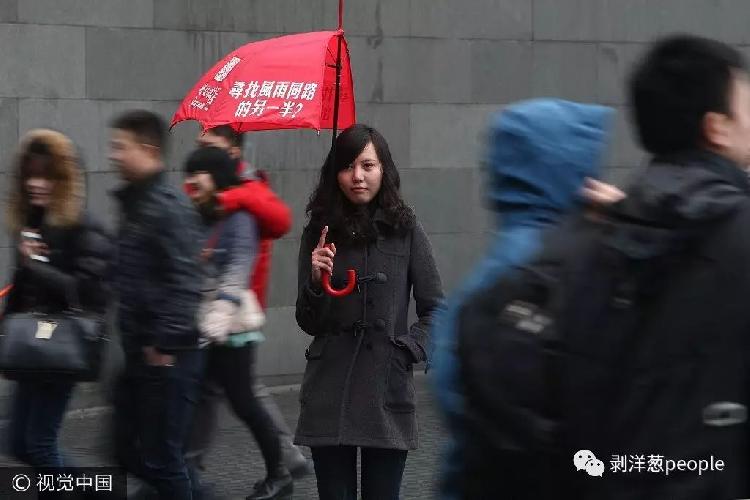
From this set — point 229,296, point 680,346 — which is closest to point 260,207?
Answer: point 229,296

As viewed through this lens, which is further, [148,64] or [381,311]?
[148,64]

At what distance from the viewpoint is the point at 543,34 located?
11164 millimetres

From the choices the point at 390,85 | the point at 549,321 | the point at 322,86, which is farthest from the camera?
the point at 390,85

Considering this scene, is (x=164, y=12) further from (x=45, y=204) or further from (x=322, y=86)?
(x=45, y=204)

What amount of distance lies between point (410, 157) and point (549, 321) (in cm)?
840

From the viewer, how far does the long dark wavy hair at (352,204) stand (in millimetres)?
5434

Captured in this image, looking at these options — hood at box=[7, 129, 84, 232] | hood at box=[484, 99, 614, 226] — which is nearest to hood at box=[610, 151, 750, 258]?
hood at box=[484, 99, 614, 226]

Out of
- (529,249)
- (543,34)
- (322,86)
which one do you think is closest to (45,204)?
(322,86)

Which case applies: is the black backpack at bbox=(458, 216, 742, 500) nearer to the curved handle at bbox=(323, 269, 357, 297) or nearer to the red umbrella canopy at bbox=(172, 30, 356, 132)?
the curved handle at bbox=(323, 269, 357, 297)

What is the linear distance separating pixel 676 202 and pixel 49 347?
3677 mm

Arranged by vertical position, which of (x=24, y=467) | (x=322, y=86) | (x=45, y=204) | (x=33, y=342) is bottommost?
(x=24, y=467)

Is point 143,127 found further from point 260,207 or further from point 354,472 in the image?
point 354,472

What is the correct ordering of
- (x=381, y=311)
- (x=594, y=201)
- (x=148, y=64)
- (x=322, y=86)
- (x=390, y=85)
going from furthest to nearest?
(x=390, y=85)
(x=148, y=64)
(x=322, y=86)
(x=381, y=311)
(x=594, y=201)

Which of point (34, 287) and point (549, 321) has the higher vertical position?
point (549, 321)
